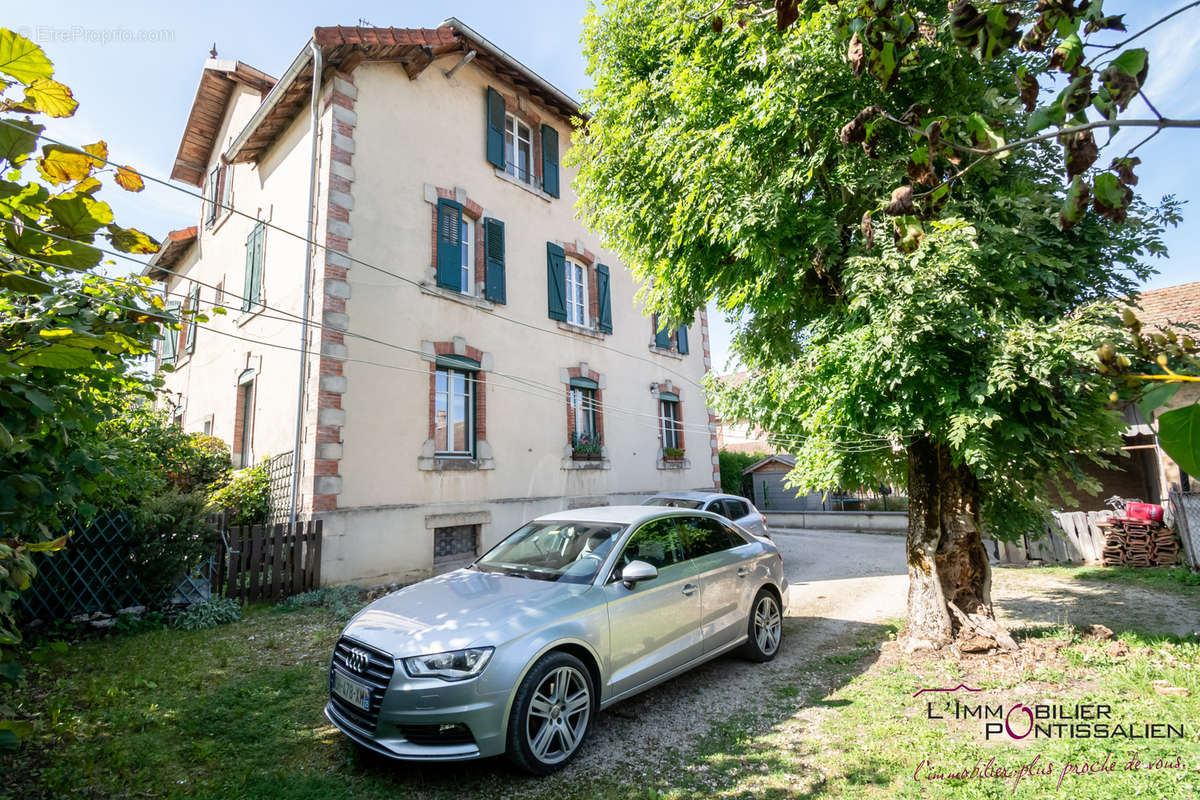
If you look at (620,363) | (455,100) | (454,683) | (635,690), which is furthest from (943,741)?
(455,100)

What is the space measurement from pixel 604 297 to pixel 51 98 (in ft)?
40.2

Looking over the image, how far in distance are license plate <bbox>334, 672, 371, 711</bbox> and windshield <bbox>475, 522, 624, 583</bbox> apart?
4.67 ft

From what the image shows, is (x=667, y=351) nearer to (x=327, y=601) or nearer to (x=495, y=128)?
(x=495, y=128)

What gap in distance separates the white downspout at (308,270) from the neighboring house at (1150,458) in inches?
582

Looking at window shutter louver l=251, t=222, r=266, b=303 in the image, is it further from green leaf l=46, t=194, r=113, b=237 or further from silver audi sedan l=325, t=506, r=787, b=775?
green leaf l=46, t=194, r=113, b=237

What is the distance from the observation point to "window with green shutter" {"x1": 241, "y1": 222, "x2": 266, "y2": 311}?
1156 centimetres

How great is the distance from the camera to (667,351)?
16578 mm

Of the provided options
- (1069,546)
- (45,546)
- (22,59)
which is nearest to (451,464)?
(45,546)

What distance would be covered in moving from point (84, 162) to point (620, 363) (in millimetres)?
12286

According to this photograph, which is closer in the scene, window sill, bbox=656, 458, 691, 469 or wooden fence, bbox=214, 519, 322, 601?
wooden fence, bbox=214, 519, 322, 601

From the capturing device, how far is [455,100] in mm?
12000

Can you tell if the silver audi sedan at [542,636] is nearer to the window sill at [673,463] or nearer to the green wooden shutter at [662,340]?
the window sill at [673,463]

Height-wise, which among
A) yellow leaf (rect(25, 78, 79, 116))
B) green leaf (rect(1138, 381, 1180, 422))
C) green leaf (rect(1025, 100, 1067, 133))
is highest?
yellow leaf (rect(25, 78, 79, 116))

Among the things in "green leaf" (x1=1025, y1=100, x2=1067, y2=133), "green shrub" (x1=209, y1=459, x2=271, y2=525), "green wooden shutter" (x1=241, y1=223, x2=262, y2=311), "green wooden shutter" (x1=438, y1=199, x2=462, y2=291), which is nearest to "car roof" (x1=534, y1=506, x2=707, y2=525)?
"green leaf" (x1=1025, y1=100, x2=1067, y2=133)
